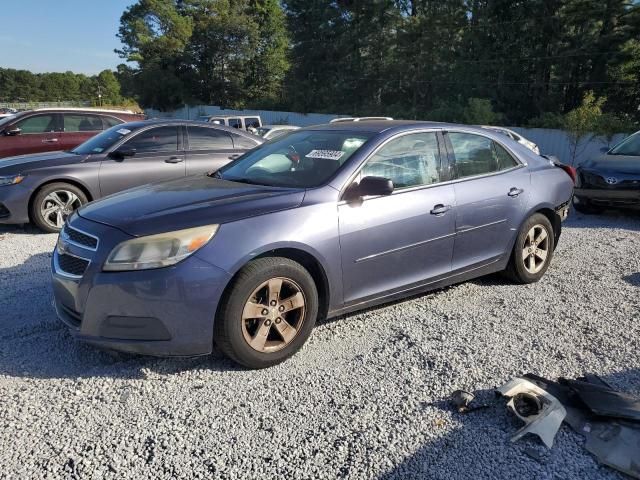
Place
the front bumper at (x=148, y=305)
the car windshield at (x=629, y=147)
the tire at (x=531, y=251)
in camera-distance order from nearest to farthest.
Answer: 1. the front bumper at (x=148, y=305)
2. the tire at (x=531, y=251)
3. the car windshield at (x=629, y=147)

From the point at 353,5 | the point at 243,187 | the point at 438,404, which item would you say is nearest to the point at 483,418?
the point at 438,404

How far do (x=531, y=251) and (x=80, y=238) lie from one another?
393 cm

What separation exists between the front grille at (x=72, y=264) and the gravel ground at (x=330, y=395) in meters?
0.61

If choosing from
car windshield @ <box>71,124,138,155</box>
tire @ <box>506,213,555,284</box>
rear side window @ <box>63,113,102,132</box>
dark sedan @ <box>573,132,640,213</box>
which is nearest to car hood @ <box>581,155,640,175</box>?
dark sedan @ <box>573,132,640,213</box>

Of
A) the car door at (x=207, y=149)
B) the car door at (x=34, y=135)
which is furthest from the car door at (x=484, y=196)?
the car door at (x=34, y=135)

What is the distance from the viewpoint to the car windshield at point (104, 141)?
296 inches

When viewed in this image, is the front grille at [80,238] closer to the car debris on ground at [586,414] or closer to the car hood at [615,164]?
the car debris on ground at [586,414]

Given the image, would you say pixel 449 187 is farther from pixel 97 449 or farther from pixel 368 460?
pixel 97 449

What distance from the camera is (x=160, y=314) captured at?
121 inches

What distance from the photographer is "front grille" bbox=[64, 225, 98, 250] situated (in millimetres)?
3271

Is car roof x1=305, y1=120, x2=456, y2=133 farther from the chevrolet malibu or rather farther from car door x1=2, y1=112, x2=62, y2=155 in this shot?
car door x1=2, y1=112, x2=62, y2=155

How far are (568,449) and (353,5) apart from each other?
41280 millimetres

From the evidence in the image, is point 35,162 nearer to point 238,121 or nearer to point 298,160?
point 298,160

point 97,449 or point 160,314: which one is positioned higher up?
point 160,314
